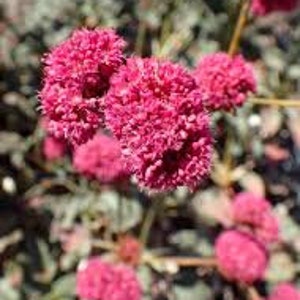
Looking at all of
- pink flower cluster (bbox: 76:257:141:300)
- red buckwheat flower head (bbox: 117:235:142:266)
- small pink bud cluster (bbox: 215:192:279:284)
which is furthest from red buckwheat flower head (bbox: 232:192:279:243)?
pink flower cluster (bbox: 76:257:141:300)

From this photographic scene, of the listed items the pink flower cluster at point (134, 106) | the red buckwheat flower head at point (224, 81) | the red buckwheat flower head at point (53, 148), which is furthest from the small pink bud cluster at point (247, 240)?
the pink flower cluster at point (134, 106)

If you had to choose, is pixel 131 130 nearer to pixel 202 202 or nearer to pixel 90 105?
pixel 90 105

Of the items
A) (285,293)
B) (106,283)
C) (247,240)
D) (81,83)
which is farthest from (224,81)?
(285,293)

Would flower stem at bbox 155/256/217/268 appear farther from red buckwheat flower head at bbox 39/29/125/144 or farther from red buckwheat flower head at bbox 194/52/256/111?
red buckwheat flower head at bbox 39/29/125/144

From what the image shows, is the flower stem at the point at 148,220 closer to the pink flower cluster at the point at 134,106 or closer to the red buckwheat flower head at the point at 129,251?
the red buckwheat flower head at the point at 129,251

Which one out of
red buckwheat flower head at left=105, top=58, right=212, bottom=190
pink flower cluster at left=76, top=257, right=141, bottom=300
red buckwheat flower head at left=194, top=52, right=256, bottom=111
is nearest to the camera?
red buckwheat flower head at left=105, top=58, right=212, bottom=190

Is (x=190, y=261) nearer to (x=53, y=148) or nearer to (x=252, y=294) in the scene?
(x=252, y=294)

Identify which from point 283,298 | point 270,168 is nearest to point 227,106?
point 283,298
